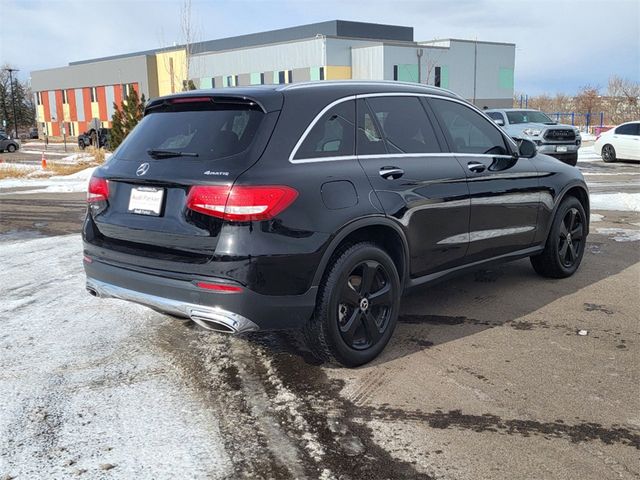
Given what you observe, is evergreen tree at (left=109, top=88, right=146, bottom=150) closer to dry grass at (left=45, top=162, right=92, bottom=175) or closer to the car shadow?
dry grass at (left=45, top=162, right=92, bottom=175)

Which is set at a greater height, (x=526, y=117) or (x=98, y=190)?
(x=526, y=117)

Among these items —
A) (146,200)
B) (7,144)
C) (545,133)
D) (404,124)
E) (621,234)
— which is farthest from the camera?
(7,144)

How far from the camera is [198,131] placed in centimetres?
393

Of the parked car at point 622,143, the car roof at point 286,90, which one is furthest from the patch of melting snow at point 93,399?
the parked car at point 622,143

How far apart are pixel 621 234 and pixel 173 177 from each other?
273 inches

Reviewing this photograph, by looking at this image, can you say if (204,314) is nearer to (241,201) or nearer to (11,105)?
(241,201)

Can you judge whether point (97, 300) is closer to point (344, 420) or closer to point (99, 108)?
point (344, 420)

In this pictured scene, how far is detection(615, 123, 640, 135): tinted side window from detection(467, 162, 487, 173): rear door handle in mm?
19968

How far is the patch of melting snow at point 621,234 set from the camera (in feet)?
27.0

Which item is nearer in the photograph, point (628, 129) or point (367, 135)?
point (367, 135)

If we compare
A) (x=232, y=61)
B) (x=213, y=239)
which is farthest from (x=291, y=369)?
(x=232, y=61)

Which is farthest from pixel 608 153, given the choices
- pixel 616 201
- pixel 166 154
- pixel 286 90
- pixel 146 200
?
pixel 146 200

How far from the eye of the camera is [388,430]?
331 centimetres

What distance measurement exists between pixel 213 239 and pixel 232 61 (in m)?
56.9
